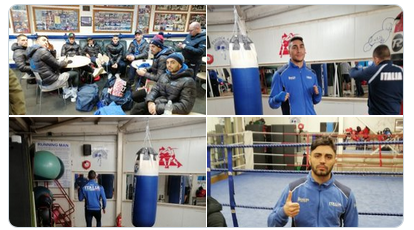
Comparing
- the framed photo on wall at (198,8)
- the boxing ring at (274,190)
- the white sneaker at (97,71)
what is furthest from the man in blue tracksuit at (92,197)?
the framed photo on wall at (198,8)

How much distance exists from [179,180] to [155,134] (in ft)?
1.47

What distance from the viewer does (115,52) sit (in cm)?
286

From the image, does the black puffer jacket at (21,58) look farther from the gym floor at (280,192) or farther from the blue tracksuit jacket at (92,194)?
the gym floor at (280,192)

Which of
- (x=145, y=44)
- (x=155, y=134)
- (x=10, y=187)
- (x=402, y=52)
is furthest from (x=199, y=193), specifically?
(x=402, y=52)

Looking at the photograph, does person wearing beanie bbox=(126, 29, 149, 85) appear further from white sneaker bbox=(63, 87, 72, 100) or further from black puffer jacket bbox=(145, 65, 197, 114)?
white sneaker bbox=(63, 87, 72, 100)

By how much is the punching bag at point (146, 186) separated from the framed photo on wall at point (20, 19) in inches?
52.3

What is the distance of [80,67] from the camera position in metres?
2.88

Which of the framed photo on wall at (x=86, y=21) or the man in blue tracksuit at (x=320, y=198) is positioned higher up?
the framed photo on wall at (x=86, y=21)

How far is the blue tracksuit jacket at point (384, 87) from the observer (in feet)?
8.89

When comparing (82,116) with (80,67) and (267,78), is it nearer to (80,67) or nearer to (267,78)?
(80,67)

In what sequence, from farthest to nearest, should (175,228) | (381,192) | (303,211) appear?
(381,192), (175,228), (303,211)

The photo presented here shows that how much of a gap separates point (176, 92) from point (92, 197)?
1.15 meters

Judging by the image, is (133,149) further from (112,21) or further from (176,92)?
(112,21)

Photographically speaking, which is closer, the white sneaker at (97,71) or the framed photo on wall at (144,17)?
the framed photo on wall at (144,17)
